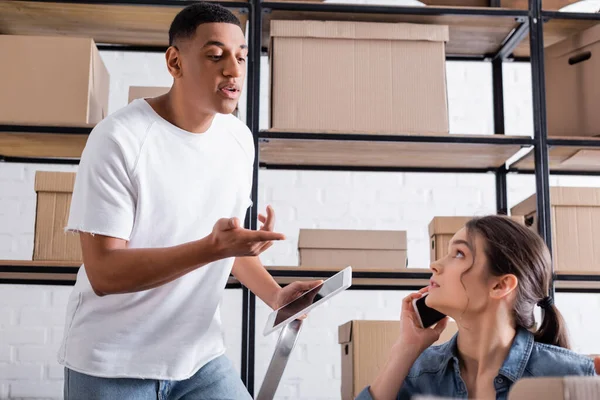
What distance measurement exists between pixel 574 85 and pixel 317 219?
1.12 metres

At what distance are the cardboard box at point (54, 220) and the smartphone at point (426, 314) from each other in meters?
1.08

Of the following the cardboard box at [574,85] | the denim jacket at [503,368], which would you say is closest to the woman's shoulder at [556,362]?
the denim jacket at [503,368]

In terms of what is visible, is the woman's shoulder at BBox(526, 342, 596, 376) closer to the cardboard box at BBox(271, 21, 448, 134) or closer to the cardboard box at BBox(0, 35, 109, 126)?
the cardboard box at BBox(271, 21, 448, 134)

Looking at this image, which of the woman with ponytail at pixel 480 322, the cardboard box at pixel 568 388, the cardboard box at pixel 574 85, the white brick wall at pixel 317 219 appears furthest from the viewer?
the white brick wall at pixel 317 219

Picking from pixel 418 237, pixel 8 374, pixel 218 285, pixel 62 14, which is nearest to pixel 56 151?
pixel 62 14

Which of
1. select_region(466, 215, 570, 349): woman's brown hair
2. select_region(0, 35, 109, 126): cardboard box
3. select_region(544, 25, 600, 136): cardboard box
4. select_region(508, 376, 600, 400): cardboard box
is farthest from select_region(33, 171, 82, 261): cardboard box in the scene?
select_region(508, 376, 600, 400): cardboard box

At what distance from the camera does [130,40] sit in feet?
9.05

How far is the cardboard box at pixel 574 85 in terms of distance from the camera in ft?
8.32

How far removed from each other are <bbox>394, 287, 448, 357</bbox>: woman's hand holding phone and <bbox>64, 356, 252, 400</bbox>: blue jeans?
369 mm

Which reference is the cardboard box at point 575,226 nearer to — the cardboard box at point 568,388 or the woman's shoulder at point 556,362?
the woman's shoulder at point 556,362

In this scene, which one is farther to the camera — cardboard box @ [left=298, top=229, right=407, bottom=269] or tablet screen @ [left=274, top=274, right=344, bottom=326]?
cardboard box @ [left=298, top=229, right=407, bottom=269]

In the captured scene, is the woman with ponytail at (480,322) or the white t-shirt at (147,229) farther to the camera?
the woman with ponytail at (480,322)

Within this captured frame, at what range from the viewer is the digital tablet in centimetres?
137

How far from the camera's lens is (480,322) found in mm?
1699
